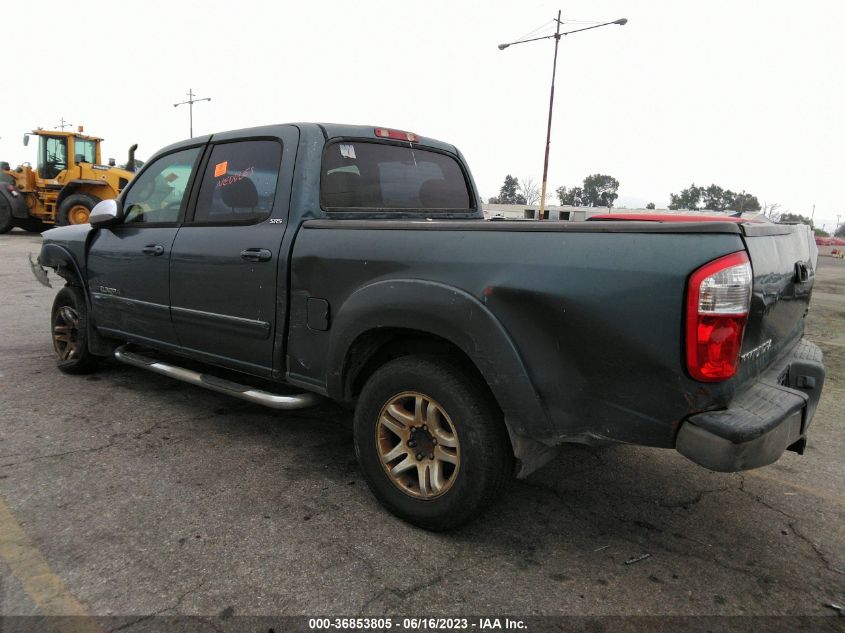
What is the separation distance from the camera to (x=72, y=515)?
273cm

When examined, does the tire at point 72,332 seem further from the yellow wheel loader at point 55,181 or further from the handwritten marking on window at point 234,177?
the yellow wheel loader at point 55,181

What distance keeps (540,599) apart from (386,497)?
0.84 metres

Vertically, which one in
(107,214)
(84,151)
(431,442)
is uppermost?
(84,151)

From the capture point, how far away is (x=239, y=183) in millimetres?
3518

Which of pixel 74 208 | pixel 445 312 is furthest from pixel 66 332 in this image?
pixel 74 208

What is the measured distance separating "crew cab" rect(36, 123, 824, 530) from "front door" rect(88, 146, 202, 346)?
21mm

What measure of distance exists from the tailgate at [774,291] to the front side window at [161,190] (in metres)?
3.27

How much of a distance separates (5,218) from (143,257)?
58.9 feet

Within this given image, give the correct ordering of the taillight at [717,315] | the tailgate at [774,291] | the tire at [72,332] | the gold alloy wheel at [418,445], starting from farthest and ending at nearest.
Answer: the tire at [72,332]
the gold alloy wheel at [418,445]
the tailgate at [774,291]
the taillight at [717,315]

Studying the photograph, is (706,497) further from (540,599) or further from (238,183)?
(238,183)

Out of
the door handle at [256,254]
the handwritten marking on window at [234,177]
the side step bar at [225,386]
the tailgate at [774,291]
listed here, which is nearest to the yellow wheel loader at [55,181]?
the side step bar at [225,386]

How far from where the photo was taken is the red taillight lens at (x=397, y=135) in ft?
12.3

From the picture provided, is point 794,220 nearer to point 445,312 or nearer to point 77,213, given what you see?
point 445,312

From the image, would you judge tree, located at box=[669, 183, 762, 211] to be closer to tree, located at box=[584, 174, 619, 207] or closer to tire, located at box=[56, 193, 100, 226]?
tree, located at box=[584, 174, 619, 207]
